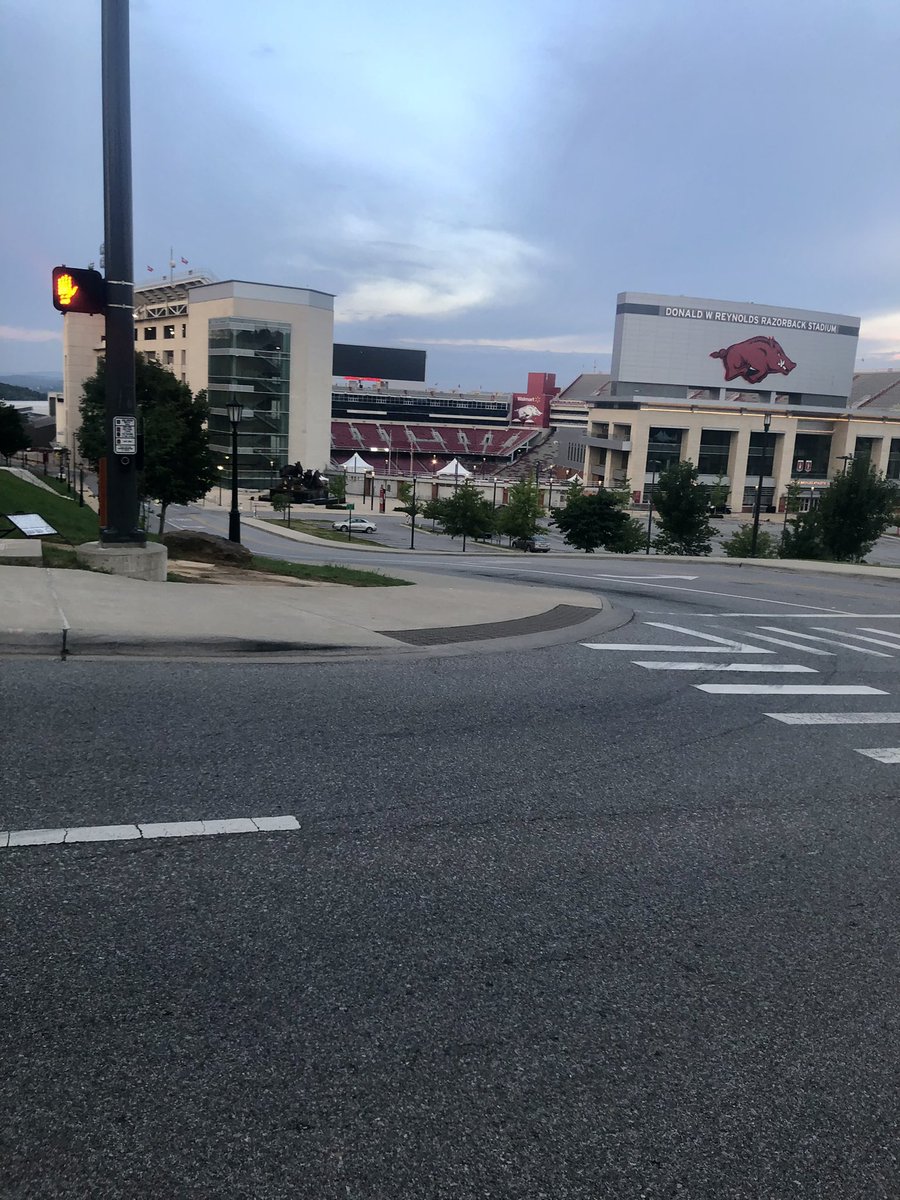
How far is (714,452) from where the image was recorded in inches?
4198

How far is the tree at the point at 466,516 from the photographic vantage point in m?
58.8

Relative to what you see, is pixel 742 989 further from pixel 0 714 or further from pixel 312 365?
pixel 312 365

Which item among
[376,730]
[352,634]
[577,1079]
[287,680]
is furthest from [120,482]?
[577,1079]

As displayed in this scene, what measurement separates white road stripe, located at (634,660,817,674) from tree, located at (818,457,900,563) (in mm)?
33039

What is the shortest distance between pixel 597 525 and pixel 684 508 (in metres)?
6.32

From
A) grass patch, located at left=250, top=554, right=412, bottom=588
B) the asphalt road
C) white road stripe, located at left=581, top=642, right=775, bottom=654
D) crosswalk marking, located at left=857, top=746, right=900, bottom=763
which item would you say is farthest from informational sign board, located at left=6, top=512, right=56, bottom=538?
crosswalk marking, located at left=857, top=746, right=900, bottom=763

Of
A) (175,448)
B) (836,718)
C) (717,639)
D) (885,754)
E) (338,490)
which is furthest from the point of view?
(338,490)

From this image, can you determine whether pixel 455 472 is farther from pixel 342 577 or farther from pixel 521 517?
pixel 342 577

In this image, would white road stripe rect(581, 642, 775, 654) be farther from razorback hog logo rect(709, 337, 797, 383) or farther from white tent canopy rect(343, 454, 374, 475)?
razorback hog logo rect(709, 337, 797, 383)

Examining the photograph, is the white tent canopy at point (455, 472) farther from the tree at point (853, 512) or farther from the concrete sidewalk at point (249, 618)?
the concrete sidewalk at point (249, 618)

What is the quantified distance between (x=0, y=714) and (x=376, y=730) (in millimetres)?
2623

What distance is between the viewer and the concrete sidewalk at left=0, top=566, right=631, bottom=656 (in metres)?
8.25

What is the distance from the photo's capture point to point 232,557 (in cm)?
1730

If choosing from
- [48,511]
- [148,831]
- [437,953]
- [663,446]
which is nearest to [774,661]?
[437,953]
